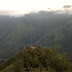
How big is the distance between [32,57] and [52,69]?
8050 centimetres

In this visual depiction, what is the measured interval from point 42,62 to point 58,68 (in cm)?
7637

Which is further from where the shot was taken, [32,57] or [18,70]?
[32,57]

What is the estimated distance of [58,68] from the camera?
85.9 meters

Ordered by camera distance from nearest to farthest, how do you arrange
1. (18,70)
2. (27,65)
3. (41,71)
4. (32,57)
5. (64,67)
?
(64,67) < (18,70) < (41,71) < (27,65) < (32,57)

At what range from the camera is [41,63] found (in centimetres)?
15675

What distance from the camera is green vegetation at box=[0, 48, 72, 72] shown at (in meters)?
86.8

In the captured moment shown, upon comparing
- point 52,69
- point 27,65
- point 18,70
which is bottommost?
point 27,65

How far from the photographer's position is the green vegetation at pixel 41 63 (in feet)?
285

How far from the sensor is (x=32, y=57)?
6599 inches

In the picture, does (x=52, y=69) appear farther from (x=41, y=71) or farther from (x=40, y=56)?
(x=40, y=56)

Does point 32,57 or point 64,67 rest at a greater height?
point 64,67

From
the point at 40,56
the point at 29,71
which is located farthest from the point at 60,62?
the point at 40,56

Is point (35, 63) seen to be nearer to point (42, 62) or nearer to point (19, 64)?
point (42, 62)

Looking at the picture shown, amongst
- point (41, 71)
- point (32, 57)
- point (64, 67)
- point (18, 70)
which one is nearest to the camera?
point (64, 67)
